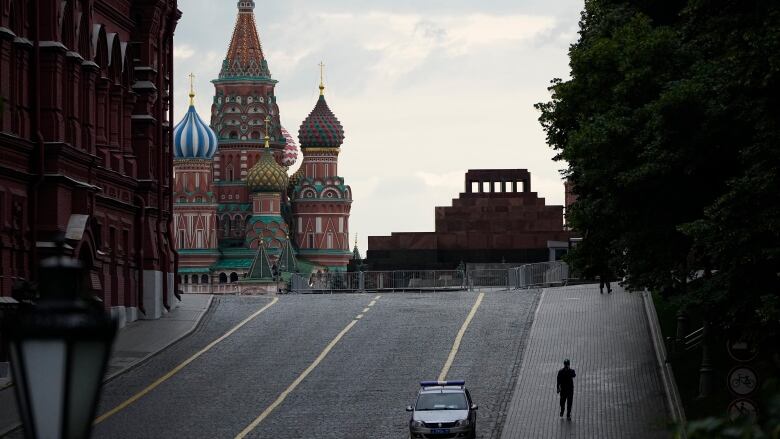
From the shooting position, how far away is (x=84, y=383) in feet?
24.0

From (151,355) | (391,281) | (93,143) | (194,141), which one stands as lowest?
(151,355)

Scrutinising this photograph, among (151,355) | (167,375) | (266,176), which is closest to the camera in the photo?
(167,375)

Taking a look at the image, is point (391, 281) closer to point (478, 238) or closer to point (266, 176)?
point (478, 238)

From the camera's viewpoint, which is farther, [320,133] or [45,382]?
[320,133]

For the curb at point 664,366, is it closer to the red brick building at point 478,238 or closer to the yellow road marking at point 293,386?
the yellow road marking at point 293,386

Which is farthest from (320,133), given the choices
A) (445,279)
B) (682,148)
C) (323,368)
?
(682,148)

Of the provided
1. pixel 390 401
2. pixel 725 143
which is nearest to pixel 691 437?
pixel 725 143

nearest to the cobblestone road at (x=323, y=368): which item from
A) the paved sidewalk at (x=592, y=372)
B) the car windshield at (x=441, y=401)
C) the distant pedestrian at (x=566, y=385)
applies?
the paved sidewalk at (x=592, y=372)

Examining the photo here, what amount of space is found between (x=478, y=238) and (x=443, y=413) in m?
58.3

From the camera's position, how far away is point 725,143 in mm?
30141

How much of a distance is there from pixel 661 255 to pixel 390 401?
7.92m

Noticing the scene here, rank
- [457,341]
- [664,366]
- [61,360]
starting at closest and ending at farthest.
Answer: [61,360] → [664,366] → [457,341]

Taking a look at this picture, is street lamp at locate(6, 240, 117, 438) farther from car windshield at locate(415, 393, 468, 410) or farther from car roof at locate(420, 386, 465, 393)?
car roof at locate(420, 386, 465, 393)

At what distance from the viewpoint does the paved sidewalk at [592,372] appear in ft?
110
